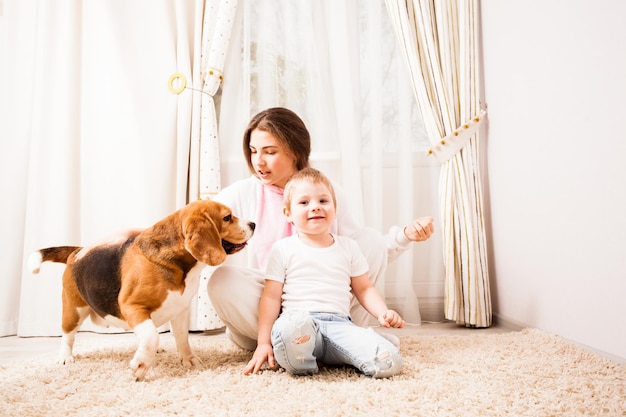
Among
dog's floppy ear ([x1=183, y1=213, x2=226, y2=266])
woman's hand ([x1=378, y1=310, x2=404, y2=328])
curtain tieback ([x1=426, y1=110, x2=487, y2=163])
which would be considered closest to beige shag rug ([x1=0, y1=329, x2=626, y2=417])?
woman's hand ([x1=378, y1=310, x2=404, y2=328])

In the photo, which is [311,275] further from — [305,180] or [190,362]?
[190,362]

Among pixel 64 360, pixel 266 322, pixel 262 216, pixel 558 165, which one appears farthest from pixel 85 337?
pixel 558 165

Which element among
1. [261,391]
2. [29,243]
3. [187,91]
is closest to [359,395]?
[261,391]

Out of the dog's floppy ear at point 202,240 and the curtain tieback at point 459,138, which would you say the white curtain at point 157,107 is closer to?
the curtain tieback at point 459,138

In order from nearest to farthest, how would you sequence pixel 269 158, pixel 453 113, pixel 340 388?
pixel 340 388 → pixel 269 158 → pixel 453 113

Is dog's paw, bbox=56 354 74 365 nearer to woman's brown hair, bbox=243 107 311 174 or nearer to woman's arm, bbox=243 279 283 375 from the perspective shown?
woman's arm, bbox=243 279 283 375

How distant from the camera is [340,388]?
1.23 meters

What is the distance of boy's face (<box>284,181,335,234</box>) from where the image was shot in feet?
5.08

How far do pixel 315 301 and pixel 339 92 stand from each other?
4.32 feet

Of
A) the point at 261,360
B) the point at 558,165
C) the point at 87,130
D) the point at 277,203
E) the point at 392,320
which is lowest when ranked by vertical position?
the point at 261,360

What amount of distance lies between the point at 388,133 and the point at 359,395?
5.43 feet

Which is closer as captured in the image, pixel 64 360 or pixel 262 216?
pixel 64 360

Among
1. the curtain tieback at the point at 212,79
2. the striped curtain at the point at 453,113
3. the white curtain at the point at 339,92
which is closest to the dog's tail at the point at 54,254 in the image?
A: the white curtain at the point at 339,92

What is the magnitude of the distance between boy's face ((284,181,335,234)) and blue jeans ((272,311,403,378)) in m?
0.28
